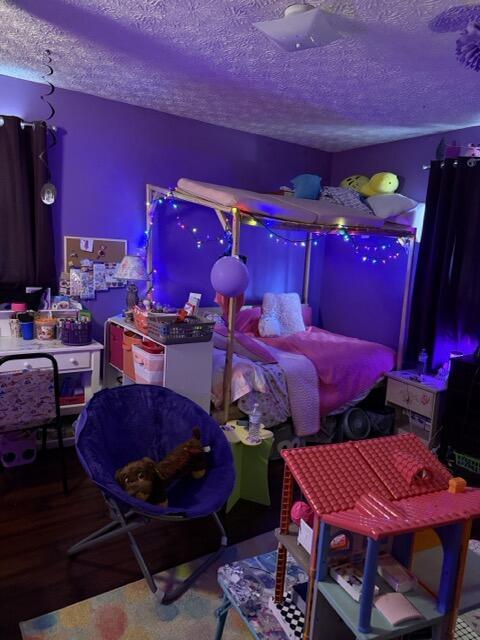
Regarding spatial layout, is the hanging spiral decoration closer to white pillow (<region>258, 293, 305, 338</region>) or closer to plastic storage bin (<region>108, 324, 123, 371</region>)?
plastic storage bin (<region>108, 324, 123, 371</region>)

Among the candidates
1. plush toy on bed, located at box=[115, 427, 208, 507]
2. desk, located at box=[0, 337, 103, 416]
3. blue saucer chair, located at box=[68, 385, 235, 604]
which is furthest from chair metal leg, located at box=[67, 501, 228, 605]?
desk, located at box=[0, 337, 103, 416]

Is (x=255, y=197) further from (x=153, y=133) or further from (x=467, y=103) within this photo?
(x=467, y=103)

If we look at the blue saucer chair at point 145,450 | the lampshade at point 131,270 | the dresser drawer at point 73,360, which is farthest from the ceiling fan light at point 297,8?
the dresser drawer at point 73,360

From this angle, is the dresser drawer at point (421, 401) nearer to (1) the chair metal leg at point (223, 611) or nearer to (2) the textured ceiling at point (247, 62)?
(2) the textured ceiling at point (247, 62)

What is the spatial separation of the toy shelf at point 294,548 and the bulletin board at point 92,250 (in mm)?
2722

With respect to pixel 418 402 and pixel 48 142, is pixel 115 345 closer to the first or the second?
pixel 48 142

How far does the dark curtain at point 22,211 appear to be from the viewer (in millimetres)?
3121

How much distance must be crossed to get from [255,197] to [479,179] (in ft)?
5.45

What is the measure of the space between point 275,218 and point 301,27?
4.52 feet

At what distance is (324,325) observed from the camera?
4961 mm

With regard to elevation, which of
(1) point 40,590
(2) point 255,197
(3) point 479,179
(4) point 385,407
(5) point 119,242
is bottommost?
(1) point 40,590

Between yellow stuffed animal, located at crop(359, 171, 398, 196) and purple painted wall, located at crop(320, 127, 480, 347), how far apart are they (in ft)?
0.55

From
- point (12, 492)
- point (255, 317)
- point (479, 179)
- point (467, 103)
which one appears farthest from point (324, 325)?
point (12, 492)

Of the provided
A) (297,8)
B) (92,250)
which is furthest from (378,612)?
(92,250)
